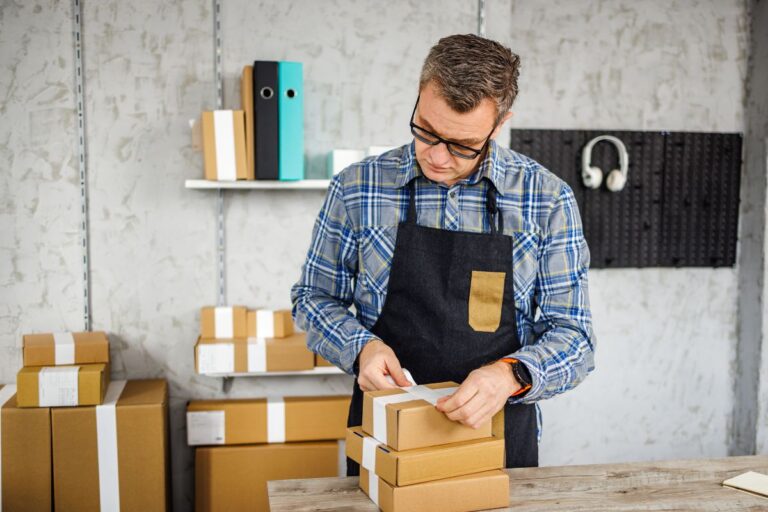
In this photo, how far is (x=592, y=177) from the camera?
10.6 ft

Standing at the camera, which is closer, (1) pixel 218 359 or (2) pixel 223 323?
(1) pixel 218 359

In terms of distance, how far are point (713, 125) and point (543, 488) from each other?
2.65m

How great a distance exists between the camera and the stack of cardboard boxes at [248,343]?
Result: 2621mm

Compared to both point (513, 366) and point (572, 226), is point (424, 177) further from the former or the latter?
point (513, 366)

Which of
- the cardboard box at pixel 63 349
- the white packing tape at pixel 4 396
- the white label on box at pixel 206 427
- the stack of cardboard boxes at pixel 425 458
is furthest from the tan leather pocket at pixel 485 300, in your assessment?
the white packing tape at pixel 4 396

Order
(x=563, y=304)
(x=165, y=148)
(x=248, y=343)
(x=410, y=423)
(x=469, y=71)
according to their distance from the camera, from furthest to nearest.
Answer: (x=165, y=148), (x=248, y=343), (x=563, y=304), (x=469, y=71), (x=410, y=423)

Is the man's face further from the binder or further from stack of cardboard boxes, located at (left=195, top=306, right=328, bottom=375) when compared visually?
stack of cardboard boxes, located at (left=195, top=306, right=328, bottom=375)

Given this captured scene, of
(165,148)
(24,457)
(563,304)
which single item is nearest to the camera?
(563,304)

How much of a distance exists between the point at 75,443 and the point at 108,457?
0.12 metres

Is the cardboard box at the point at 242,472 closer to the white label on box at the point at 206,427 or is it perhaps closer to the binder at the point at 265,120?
the white label on box at the point at 206,427

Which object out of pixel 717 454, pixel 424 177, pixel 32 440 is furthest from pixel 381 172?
pixel 717 454

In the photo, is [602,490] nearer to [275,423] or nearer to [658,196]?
[275,423]

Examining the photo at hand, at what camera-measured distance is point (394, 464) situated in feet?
3.99

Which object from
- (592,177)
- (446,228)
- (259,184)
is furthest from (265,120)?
(592,177)
